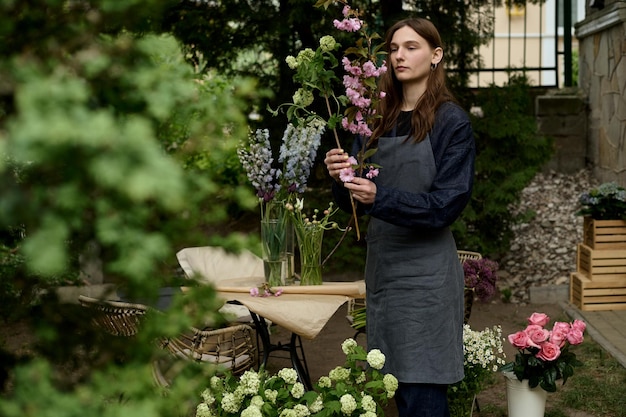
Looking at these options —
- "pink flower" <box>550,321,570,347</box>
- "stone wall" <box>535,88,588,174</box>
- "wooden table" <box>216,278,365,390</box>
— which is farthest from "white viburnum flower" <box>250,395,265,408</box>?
"stone wall" <box>535,88,588,174</box>

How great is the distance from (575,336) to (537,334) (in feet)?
0.55

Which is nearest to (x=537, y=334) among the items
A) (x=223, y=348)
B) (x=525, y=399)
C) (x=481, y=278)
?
(x=525, y=399)

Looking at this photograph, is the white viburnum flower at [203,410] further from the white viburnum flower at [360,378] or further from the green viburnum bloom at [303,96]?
the green viburnum bloom at [303,96]

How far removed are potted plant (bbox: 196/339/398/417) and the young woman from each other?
0.41 ft

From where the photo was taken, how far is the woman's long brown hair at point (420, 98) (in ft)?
10.4

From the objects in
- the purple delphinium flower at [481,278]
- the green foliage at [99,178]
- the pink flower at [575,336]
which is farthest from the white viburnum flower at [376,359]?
the purple delphinium flower at [481,278]

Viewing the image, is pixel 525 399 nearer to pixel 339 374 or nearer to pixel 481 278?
pixel 481 278

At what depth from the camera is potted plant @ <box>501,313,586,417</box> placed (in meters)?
4.01

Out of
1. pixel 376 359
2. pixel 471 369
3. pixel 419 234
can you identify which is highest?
pixel 419 234

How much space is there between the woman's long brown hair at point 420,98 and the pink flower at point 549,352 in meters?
1.39

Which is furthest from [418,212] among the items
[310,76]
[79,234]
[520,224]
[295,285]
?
[520,224]

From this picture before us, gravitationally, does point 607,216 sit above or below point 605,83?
below

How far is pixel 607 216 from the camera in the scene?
23.3 ft

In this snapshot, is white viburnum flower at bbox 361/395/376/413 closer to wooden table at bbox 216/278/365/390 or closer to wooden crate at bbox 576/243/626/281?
wooden table at bbox 216/278/365/390
